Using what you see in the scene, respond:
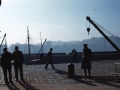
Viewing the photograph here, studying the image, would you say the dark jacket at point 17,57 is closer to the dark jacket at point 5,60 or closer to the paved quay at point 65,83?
the dark jacket at point 5,60

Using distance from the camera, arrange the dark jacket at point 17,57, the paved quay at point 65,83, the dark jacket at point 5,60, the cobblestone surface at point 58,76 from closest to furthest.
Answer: the paved quay at point 65,83
the cobblestone surface at point 58,76
the dark jacket at point 5,60
the dark jacket at point 17,57

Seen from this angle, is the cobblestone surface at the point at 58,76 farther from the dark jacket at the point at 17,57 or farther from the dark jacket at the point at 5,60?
the dark jacket at the point at 17,57

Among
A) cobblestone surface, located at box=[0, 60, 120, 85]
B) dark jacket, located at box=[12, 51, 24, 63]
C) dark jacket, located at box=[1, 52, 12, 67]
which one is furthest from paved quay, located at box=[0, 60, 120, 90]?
dark jacket, located at box=[12, 51, 24, 63]

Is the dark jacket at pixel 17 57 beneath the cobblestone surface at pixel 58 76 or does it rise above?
above

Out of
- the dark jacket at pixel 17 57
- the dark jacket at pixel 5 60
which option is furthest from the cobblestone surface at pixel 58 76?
the dark jacket at pixel 17 57

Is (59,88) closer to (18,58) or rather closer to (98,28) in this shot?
(18,58)

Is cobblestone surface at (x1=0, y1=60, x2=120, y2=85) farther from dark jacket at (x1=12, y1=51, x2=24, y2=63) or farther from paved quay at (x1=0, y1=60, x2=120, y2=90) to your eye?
dark jacket at (x1=12, y1=51, x2=24, y2=63)

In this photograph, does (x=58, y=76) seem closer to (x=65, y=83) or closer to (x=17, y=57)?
Answer: (x=17, y=57)

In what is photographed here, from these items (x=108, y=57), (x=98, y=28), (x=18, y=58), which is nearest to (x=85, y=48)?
(x=18, y=58)

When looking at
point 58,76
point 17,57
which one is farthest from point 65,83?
point 17,57

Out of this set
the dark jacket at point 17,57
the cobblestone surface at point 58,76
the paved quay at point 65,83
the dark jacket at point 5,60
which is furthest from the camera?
the dark jacket at point 17,57

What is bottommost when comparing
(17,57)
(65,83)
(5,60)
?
(65,83)

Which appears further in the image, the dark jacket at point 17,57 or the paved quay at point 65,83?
the dark jacket at point 17,57

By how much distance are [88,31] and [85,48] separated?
53.1 ft
